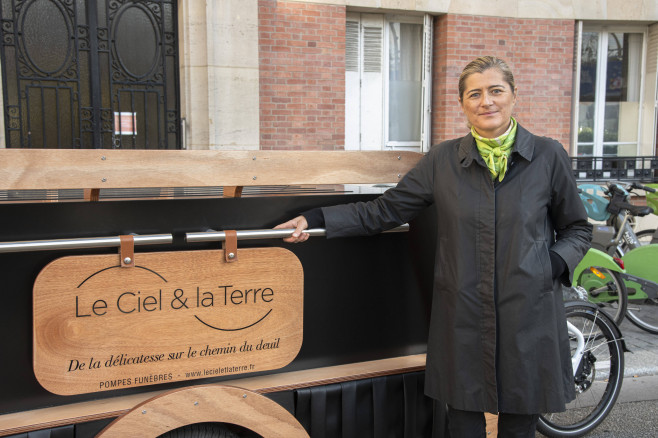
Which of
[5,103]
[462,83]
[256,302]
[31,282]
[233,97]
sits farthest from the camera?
[233,97]

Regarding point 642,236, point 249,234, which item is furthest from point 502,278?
point 642,236

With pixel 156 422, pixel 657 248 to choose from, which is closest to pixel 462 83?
pixel 156 422

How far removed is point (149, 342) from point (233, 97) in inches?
233

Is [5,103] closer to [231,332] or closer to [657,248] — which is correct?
[231,332]

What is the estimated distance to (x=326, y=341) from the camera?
256 cm

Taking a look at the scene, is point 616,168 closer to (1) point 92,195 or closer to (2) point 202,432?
(2) point 202,432

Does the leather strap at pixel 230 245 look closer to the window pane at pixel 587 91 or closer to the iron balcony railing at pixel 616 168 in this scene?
the iron balcony railing at pixel 616 168

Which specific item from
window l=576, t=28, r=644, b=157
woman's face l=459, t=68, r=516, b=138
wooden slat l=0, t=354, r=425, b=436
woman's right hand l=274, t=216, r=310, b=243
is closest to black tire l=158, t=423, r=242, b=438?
wooden slat l=0, t=354, r=425, b=436

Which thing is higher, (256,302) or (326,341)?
(256,302)

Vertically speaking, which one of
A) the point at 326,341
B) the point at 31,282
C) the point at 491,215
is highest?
the point at 491,215

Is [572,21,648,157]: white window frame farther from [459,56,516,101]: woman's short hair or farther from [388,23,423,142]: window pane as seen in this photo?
[459,56,516,101]: woman's short hair

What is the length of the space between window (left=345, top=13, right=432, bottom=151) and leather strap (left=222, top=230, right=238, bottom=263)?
6.84m

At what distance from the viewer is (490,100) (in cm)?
239

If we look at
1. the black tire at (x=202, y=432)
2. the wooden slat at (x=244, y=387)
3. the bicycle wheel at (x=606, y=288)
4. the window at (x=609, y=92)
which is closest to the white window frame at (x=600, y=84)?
the window at (x=609, y=92)
